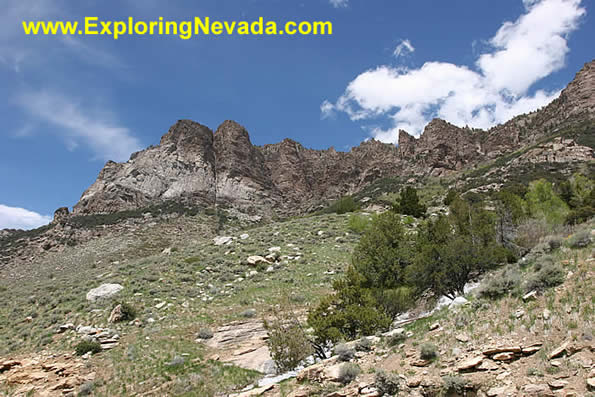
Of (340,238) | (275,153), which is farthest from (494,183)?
(275,153)

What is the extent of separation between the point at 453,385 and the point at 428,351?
1.28 metres

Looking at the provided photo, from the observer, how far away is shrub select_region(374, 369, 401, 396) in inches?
269

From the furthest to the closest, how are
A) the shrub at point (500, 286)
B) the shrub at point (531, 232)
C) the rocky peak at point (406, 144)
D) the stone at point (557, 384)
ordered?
the rocky peak at point (406, 144) < the shrub at point (531, 232) < the shrub at point (500, 286) < the stone at point (557, 384)

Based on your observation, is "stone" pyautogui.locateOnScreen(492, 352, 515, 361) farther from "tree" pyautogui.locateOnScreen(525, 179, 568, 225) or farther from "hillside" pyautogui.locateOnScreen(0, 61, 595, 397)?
"tree" pyautogui.locateOnScreen(525, 179, 568, 225)

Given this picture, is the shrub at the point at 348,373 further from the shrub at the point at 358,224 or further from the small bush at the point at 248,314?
the shrub at the point at 358,224

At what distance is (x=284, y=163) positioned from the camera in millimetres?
117125

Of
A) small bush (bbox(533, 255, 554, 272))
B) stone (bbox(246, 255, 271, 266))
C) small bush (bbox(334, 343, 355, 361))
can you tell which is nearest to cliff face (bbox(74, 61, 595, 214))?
stone (bbox(246, 255, 271, 266))

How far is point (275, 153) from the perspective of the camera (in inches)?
4872

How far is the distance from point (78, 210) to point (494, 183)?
91.3m

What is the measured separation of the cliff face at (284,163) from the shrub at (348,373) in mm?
77147

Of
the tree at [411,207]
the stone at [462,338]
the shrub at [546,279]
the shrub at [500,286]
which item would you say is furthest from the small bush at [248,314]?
the tree at [411,207]

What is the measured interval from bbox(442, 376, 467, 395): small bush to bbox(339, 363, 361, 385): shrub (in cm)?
216

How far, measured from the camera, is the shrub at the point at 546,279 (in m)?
8.35

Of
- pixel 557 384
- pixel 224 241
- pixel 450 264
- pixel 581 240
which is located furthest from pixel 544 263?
pixel 224 241
